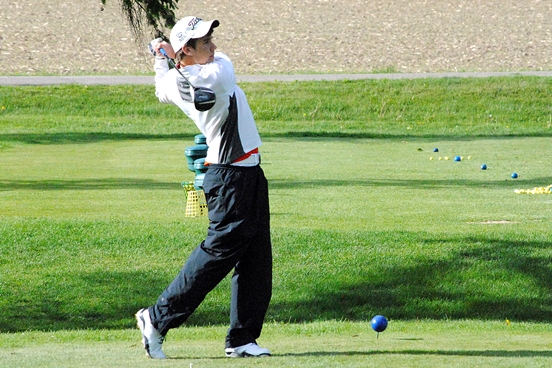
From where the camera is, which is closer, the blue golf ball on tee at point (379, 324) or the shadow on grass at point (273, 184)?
the blue golf ball on tee at point (379, 324)

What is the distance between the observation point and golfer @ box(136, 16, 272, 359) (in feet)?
17.3

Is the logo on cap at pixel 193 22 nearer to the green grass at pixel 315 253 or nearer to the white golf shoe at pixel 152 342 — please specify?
the white golf shoe at pixel 152 342

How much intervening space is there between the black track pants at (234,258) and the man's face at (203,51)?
60 cm

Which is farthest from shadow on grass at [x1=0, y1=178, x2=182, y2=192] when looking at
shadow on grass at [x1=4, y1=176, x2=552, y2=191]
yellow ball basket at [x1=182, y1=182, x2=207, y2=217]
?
yellow ball basket at [x1=182, y1=182, x2=207, y2=217]

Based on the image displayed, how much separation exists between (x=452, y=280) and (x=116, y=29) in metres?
37.2

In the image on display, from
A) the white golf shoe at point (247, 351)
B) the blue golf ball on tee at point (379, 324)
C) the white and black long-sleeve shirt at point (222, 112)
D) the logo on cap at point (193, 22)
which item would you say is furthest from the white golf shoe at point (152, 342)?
the logo on cap at point (193, 22)

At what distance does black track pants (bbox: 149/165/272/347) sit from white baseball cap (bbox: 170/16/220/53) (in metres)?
0.71

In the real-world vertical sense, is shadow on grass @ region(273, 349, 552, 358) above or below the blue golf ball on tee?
above

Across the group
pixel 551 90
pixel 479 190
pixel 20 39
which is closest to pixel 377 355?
pixel 479 190

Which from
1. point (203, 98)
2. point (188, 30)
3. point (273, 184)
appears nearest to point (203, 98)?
point (203, 98)

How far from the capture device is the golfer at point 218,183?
17.3ft

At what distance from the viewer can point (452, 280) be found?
8.69 m

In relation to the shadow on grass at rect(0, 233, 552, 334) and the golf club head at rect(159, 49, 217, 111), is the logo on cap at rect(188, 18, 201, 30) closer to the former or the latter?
the golf club head at rect(159, 49, 217, 111)

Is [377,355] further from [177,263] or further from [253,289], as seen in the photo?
[177,263]
